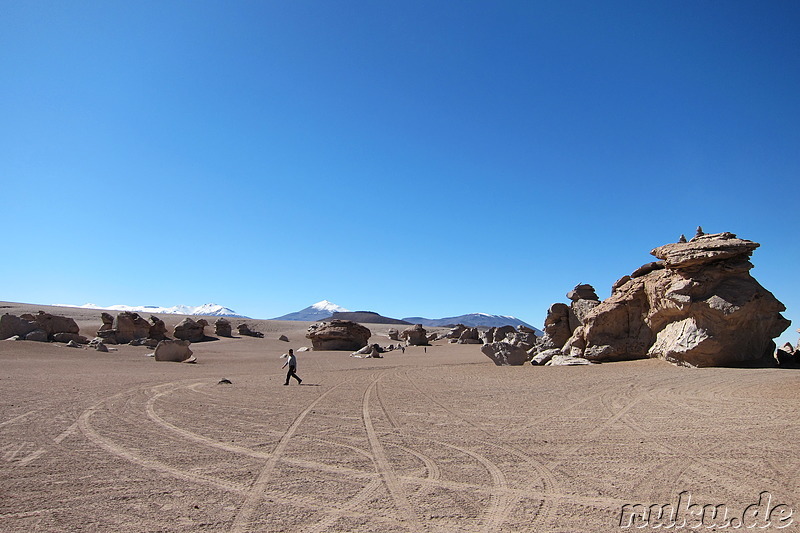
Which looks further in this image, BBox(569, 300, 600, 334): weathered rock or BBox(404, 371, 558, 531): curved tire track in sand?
BBox(569, 300, 600, 334): weathered rock

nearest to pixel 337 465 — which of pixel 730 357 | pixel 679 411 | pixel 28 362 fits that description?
pixel 679 411

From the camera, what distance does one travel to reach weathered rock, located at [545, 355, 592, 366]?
21406mm

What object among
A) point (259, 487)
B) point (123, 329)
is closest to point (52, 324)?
point (123, 329)

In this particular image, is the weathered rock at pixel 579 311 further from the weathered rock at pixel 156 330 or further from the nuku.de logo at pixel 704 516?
the weathered rock at pixel 156 330

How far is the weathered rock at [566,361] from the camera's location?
21406 millimetres

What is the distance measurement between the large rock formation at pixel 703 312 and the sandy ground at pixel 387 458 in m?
6.01

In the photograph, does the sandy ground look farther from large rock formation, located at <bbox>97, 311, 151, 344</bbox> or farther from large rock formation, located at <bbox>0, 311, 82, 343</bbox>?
large rock formation, located at <bbox>97, 311, 151, 344</bbox>

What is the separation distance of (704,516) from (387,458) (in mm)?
3546

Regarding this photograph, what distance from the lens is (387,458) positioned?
6.16 metres

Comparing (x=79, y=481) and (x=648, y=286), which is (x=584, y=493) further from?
(x=648, y=286)

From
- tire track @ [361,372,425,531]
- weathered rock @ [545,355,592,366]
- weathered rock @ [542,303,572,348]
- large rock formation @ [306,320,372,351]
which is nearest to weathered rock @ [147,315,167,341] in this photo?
large rock formation @ [306,320,372,351]

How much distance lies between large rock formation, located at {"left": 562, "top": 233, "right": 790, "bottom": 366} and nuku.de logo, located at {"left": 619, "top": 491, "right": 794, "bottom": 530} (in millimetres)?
15768

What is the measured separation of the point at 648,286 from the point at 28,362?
29.6 m

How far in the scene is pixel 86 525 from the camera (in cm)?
405
